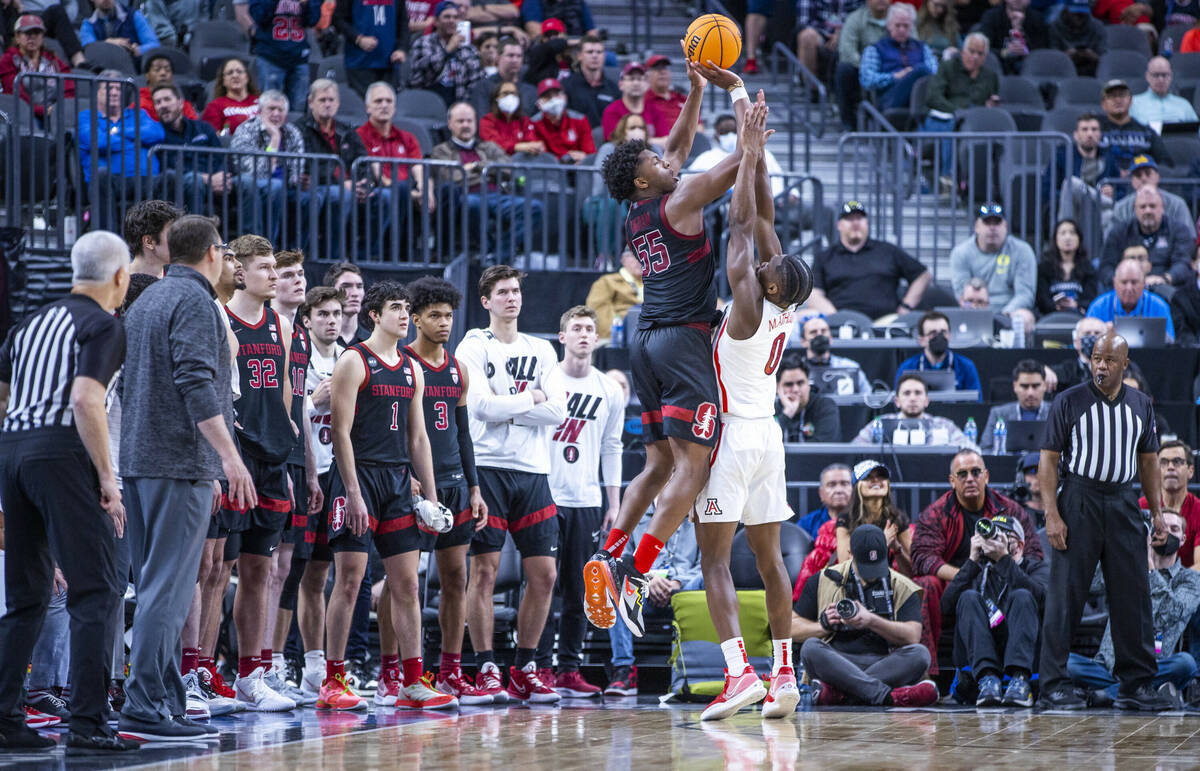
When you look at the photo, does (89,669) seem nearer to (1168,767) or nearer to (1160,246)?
(1168,767)

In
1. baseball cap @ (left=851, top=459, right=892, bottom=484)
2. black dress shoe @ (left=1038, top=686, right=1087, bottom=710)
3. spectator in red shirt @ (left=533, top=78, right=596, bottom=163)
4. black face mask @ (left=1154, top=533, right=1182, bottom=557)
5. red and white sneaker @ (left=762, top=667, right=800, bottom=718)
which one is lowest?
black dress shoe @ (left=1038, top=686, right=1087, bottom=710)

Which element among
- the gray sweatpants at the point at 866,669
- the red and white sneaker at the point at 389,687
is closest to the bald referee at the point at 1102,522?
the gray sweatpants at the point at 866,669

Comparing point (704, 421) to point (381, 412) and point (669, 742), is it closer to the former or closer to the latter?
point (669, 742)

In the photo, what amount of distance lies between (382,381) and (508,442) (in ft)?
3.43

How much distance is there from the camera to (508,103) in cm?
1438

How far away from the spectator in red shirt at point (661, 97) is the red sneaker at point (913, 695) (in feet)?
25.9

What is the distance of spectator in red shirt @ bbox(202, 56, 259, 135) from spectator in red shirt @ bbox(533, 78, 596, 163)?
110 inches

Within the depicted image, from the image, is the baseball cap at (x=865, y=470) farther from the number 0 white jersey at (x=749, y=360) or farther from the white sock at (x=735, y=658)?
the white sock at (x=735, y=658)

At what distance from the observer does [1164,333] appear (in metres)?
12.1

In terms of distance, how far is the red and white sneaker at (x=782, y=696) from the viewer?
268 inches

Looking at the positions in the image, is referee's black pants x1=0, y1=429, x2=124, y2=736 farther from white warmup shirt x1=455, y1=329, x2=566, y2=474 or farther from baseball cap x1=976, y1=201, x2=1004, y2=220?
baseball cap x1=976, y1=201, x2=1004, y2=220

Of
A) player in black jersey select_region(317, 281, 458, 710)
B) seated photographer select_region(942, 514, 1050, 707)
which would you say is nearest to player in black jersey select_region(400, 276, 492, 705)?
player in black jersey select_region(317, 281, 458, 710)

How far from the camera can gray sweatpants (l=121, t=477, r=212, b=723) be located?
19.0ft

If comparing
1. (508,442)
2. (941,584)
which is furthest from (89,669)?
(941,584)
